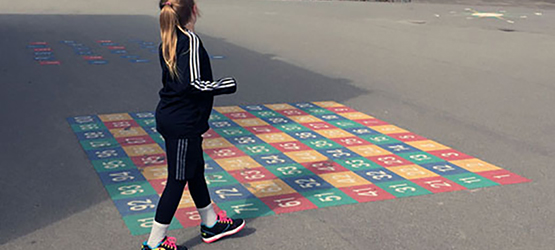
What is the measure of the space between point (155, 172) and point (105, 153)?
75 cm

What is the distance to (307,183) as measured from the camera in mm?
5973

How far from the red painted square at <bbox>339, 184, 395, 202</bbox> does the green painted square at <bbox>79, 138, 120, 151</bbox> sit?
2322 millimetres

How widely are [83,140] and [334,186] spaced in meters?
2.58

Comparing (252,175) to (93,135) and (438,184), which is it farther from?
(93,135)

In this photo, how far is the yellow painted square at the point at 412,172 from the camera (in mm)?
6312

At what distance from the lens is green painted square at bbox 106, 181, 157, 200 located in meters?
5.54

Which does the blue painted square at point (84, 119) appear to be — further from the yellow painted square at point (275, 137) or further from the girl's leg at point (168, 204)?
the girl's leg at point (168, 204)

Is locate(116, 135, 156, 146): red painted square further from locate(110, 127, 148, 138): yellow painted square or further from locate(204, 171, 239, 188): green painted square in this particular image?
locate(204, 171, 239, 188): green painted square

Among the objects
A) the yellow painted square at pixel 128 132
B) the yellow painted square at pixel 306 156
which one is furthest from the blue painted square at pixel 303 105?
the yellow painted square at pixel 128 132

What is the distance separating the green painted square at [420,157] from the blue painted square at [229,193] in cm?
182

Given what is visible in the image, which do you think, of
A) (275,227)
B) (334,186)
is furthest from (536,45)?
(275,227)

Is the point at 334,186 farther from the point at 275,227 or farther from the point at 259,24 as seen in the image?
the point at 259,24

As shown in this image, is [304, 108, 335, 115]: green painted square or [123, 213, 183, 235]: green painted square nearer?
[123, 213, 183, 235]: green painted square

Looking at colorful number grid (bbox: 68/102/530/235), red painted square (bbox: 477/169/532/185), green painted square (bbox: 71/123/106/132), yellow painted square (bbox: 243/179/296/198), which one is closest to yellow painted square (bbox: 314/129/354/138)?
colorful number grid (bbox: 68/102/530/235)
